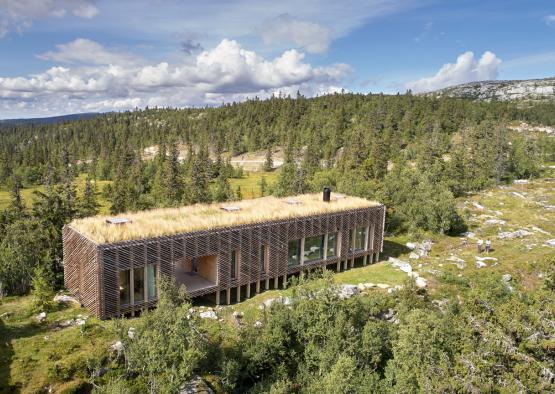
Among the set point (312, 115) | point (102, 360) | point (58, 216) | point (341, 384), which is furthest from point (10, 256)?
point (312, 115)

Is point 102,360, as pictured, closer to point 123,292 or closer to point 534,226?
point 123,292

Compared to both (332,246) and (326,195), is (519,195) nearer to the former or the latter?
(326,195)

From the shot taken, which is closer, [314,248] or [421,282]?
[421,282]

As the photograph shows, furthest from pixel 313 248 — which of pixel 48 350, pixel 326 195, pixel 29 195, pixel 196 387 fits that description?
pixel 29 195

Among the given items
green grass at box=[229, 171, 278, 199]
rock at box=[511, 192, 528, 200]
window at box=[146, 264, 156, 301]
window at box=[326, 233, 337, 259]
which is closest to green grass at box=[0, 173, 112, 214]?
green grass at box=[229, 171, 278, 199]

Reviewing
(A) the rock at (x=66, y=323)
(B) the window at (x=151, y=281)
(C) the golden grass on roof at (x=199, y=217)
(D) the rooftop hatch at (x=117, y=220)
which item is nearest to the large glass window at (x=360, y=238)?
(C) the golden grass on roof at (x=199, y=217)

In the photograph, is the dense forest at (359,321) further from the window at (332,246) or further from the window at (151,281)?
the window at (332,246)

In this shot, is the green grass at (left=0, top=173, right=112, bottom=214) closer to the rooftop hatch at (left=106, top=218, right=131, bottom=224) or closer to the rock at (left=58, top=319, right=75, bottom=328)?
the rooftop hatch at (left=106, top=218, right=131, bottom=224)
